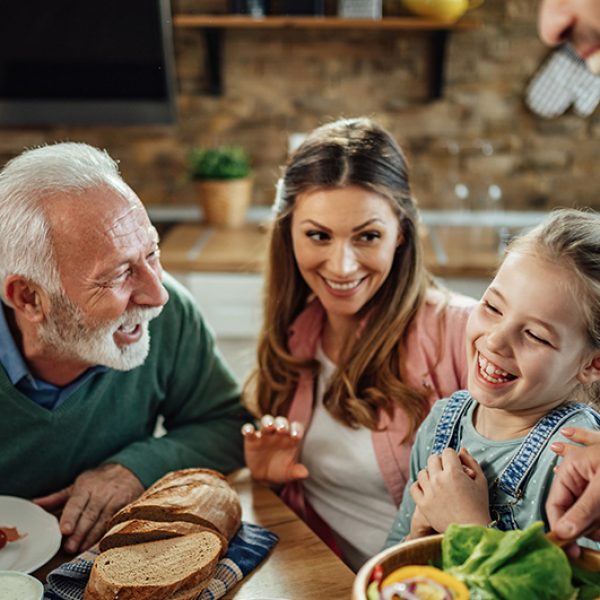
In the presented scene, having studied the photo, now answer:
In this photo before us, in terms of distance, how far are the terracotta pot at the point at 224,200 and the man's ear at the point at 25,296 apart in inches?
83.8

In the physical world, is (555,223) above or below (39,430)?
above

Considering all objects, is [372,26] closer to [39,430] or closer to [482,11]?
[482,11]

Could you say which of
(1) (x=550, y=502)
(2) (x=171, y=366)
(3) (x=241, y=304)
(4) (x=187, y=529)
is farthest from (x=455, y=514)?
(3) (x=241, y=304)

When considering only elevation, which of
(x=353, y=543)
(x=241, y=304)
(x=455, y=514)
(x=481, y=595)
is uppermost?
(x=481, y=595)

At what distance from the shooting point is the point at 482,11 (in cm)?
362

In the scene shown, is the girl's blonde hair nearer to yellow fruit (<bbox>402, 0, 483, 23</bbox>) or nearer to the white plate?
the white plate

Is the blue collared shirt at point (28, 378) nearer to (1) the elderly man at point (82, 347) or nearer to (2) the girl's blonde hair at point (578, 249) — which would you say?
(1) the elderly man at point (82, 347)

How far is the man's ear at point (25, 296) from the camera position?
1.51m

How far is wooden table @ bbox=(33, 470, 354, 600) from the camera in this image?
4.05 feet

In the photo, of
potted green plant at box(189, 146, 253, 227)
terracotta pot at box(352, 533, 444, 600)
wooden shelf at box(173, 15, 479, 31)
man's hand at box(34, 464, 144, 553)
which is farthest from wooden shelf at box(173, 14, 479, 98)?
terracotta pot at box(352, 533, 444, 600)

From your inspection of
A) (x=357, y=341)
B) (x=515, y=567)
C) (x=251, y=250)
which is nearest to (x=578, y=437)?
(x=515, y=567)

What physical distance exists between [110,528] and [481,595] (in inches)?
27.4

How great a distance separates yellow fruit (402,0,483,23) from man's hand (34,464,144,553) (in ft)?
8.42

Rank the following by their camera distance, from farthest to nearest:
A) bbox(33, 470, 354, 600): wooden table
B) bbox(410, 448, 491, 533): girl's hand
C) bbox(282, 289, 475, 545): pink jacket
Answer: bbox(282, 289, 475, 545): pink jacket → bbox(33, 470, 354, 600): wooden table → bbox(410, 448, 491, 533): girl's hand
